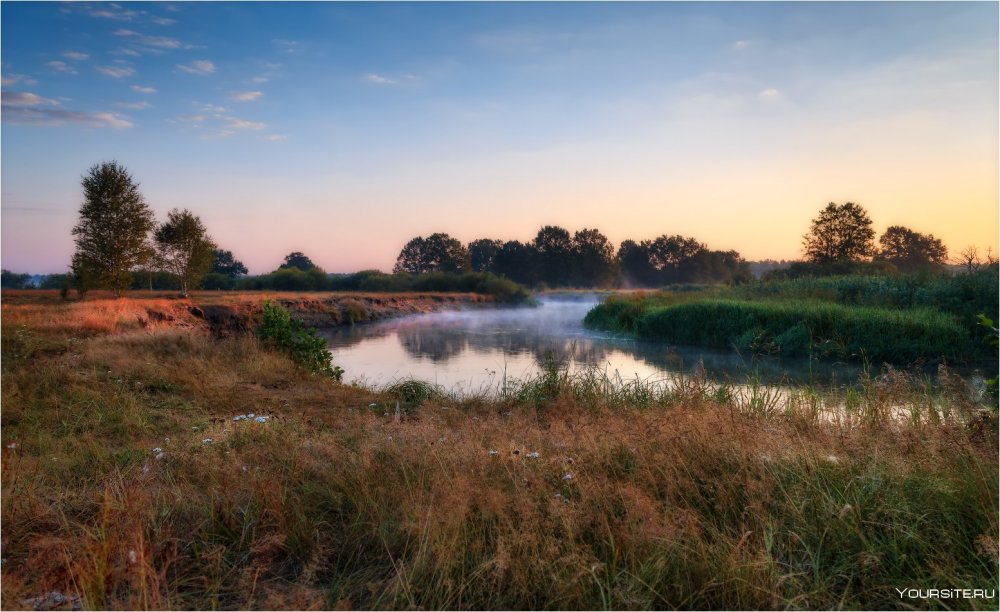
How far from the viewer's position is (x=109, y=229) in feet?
81.9

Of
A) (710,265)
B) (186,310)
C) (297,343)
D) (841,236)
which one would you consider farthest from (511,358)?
(710,265)

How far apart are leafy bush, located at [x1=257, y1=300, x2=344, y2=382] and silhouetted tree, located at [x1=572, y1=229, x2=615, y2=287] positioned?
72.4 metres

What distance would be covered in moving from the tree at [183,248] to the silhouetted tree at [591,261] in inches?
2344

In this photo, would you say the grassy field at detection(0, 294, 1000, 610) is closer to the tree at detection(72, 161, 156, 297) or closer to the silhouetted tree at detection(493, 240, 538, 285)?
the tree at detection(72, 161, 156, 297)

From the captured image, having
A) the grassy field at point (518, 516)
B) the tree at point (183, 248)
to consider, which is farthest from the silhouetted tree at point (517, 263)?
the grassy field at point (518, 516)

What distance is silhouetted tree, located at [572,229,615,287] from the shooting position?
83125 mm

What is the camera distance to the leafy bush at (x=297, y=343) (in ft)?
36.1

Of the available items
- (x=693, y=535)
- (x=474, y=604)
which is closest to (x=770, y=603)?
(x=693, y=535)

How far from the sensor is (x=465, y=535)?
287 centimetres

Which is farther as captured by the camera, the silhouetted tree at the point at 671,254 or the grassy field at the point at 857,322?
the silhouetted tree at the point at 671,254

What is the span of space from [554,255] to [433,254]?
18.1 m

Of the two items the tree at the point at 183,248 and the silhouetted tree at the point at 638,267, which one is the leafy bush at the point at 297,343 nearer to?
the tree at the point at 183,248

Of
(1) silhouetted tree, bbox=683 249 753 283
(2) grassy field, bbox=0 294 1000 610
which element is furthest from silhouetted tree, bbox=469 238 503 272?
(2) grassy field, bbox=0 294 1000 610

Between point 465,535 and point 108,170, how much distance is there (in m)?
28.9
